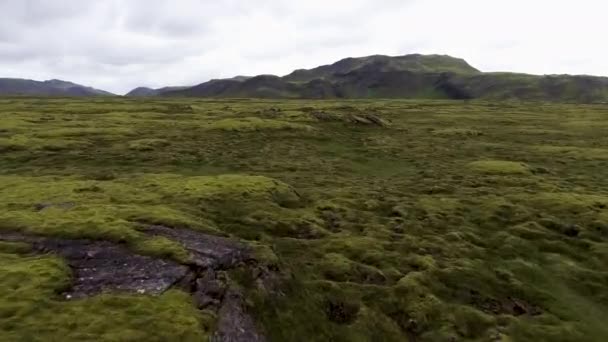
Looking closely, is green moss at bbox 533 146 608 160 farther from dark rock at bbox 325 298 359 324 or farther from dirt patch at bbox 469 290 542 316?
dark rock at bbox 325 298 359 324

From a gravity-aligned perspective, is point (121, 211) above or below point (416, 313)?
above

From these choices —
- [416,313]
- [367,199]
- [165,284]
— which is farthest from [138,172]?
[416,313]

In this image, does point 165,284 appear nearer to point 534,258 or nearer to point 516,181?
point 534,258

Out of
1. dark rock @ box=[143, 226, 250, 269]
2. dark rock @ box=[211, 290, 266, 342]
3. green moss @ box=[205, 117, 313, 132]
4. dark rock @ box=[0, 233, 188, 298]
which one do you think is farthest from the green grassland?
green moss @ box=[205, 117, 313, 132]

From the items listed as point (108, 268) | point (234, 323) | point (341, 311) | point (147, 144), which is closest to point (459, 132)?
point (147, 144)

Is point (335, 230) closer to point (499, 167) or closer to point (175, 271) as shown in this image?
point (175, 271)

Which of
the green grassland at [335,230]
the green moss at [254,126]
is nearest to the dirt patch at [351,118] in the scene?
the green moss at [254,126]

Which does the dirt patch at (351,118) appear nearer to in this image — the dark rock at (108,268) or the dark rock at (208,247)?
the dark rock at (208,247)
